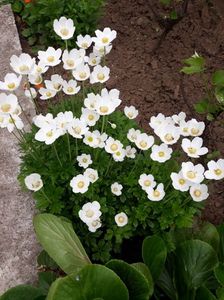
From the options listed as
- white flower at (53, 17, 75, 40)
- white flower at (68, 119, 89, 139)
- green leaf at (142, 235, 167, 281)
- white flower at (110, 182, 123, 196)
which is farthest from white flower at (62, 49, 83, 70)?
green leaf at (142, 235, 167, 281)

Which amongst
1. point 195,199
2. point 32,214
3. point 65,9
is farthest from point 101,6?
point 195,199

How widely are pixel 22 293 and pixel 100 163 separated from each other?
61cm

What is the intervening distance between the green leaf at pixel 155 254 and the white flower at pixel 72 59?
2.44ft

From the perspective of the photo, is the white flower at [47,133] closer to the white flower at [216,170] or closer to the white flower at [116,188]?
the white flower at [116,188]

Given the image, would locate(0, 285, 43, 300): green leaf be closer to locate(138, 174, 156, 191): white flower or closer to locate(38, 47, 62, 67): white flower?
locate(138, 174, 156, 191): white flower

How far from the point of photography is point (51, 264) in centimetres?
242

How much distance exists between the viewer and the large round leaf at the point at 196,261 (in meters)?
2.23

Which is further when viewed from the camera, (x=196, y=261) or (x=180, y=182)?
(x=196, y=261)

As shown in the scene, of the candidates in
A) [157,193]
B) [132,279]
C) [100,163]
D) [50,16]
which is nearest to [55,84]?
[100,163]

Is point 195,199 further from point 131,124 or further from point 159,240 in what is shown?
point 131,124

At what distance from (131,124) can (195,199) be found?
1.66 ft

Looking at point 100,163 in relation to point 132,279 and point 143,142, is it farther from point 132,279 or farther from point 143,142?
point 132,279

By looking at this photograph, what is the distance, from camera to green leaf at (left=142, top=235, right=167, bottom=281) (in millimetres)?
2188

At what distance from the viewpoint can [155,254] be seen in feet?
7.24
